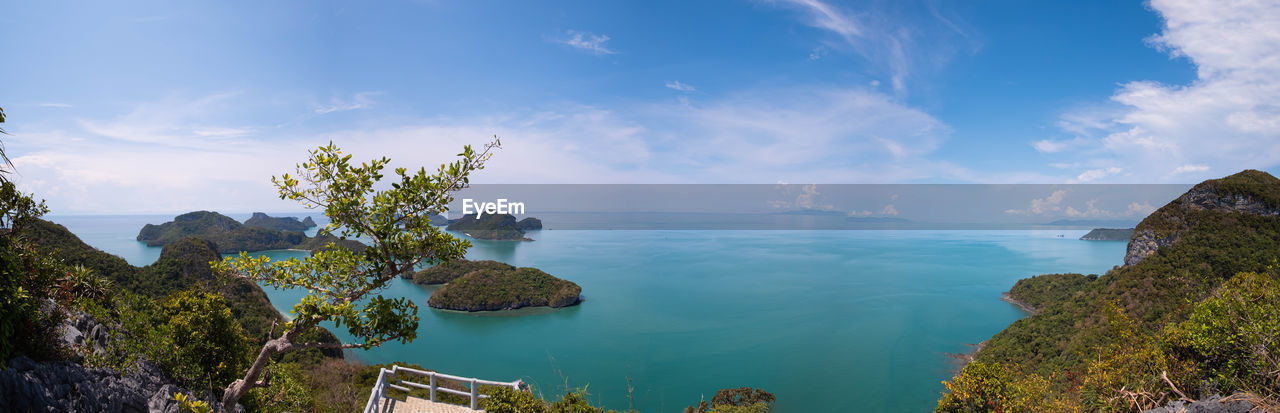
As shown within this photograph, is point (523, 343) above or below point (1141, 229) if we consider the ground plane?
below

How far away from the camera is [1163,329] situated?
11.3m

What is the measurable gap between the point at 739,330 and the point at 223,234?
105367mm

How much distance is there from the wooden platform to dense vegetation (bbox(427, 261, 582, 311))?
47.7 meters

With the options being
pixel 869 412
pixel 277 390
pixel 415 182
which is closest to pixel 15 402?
pixel 415 182

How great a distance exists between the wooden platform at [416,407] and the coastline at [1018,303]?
65931 millimetres

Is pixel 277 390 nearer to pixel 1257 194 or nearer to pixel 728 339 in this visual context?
pixel 728 339

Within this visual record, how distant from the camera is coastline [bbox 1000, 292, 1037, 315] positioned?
54944mm

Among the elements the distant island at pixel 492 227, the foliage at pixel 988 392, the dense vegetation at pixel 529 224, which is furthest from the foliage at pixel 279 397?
the dense vegetation at pixel 529 224

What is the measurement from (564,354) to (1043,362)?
33041 millimetres

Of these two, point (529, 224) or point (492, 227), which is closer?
point (492, 227)

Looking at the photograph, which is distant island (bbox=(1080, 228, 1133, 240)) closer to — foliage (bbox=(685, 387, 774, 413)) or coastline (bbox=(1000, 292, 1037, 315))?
coastline (bbox=(1000, 292, 1037, 315))

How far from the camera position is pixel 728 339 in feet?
144

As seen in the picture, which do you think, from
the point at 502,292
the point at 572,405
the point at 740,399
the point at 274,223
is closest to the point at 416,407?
the point at 572,405

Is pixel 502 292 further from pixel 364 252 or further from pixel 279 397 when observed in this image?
pixel 364 252
